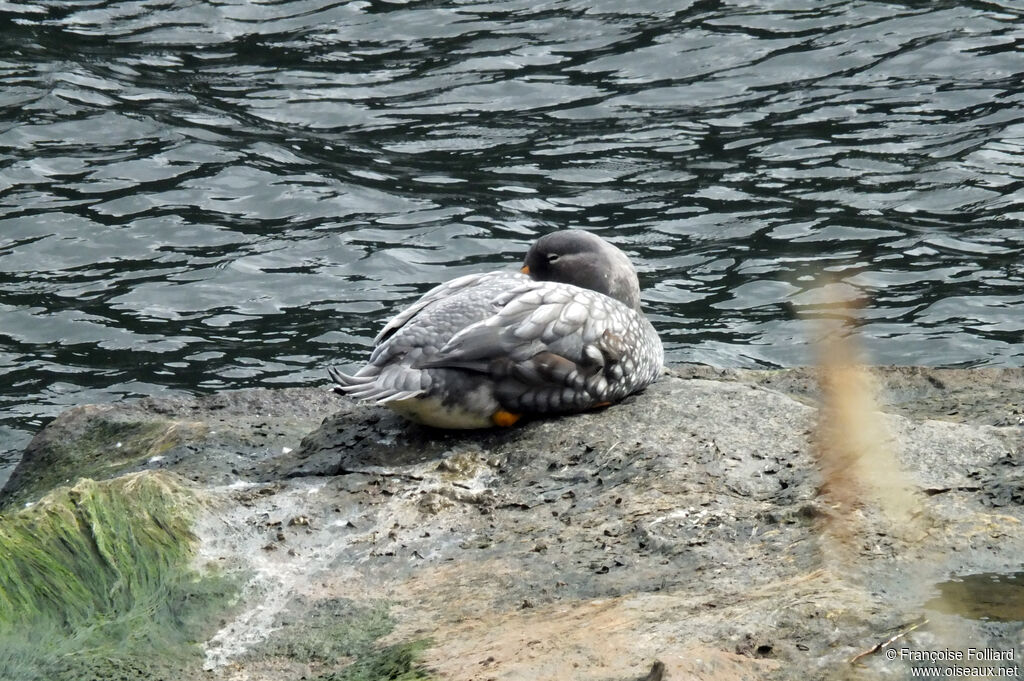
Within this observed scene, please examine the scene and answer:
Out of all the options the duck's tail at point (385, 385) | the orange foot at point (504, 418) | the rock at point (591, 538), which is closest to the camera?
the rock at point (591, 538)

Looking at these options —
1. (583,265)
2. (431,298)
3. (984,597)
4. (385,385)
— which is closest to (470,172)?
(583,265)

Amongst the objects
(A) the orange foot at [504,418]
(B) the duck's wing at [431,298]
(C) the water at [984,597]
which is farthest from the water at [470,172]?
(C) the water at [984,597]

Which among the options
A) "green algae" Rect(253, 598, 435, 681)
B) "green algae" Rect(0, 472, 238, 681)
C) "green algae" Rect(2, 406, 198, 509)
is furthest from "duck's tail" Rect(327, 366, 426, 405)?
"green algae" Rect(253, 598, 435, 681)

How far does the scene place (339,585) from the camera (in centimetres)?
389

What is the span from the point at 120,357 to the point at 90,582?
3626mm

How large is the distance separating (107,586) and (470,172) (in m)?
5.82

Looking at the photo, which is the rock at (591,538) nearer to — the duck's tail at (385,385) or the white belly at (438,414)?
the white belly at (438,414)

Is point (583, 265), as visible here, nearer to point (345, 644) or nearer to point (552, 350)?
point (552, 350)

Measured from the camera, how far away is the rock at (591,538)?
3111mm

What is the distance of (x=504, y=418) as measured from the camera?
5102mm

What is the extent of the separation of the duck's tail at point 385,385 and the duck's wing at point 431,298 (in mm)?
351

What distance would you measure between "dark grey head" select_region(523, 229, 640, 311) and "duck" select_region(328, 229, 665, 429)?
1.57ft

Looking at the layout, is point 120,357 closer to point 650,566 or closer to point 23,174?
point 23,174

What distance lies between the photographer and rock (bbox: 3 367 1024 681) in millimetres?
3111
